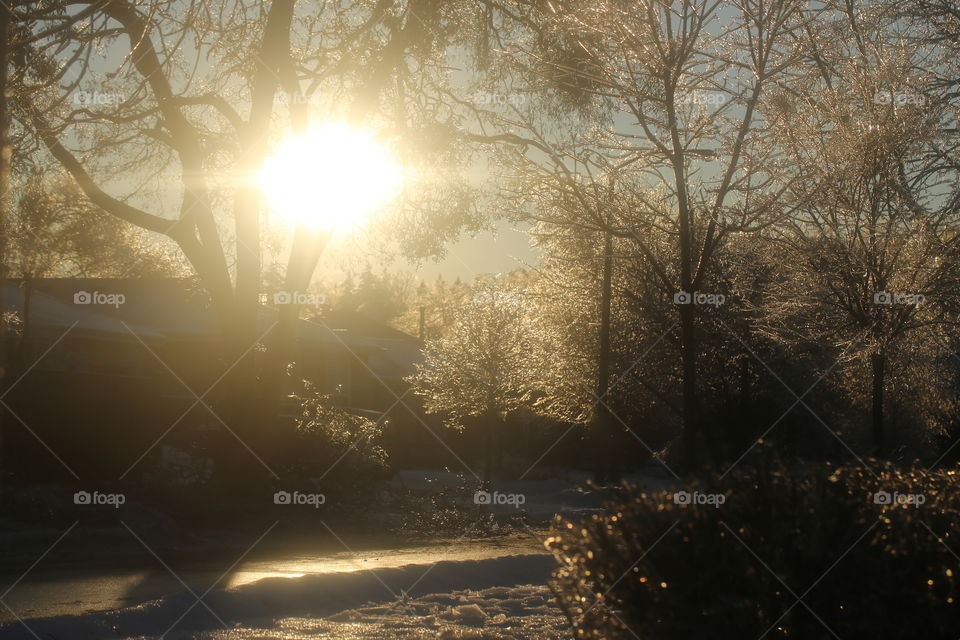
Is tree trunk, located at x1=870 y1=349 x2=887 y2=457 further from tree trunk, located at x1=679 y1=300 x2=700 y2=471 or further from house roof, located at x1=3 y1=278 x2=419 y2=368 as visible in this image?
house roof, located at x1=3 y1=278 x2=419 y2=368

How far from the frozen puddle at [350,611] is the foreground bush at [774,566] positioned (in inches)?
98.1

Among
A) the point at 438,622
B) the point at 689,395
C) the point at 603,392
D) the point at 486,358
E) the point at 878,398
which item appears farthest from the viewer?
the point at 486,358

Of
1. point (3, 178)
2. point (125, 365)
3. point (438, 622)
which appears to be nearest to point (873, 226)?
point (438, 622)

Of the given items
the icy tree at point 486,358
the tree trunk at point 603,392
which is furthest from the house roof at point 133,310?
the tree trunk at point 603,392

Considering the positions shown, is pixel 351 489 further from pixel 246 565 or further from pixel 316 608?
pixel 316 608

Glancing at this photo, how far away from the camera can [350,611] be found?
743 cm

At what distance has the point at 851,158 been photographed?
11008 millimetres

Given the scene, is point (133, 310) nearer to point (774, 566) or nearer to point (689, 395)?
point (689, 395)

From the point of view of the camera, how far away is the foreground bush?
13.6ft

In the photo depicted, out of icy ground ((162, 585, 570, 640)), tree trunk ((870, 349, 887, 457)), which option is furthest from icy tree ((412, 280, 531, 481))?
icy ground ((162, 585, 570, 640))

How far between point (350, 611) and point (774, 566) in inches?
167

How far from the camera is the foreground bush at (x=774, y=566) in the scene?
163 inches

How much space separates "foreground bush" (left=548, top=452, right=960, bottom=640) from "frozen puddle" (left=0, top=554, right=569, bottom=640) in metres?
2.49

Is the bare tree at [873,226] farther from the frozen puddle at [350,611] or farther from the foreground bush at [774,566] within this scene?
the foreground bush at [774,566]
